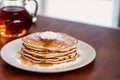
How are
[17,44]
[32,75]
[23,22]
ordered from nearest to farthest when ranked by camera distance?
[32,75] → [17,44] → [23,22]

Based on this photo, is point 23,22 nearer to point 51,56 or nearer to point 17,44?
point 17,44

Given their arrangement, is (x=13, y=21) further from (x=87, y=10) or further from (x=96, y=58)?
(x=87, y=10)

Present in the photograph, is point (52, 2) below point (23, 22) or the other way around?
below

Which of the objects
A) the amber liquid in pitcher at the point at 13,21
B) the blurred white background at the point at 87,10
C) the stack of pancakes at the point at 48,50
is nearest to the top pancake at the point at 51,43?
the stack of pancakes at the point at 48,50

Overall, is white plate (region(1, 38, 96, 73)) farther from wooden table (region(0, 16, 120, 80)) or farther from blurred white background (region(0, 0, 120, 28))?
blurred white background (region(0, 0, 120, 28))

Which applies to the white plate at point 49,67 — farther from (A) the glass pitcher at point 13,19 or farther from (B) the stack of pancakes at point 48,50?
(A) the glass pitcher at point 13,19

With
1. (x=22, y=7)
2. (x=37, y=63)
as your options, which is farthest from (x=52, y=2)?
(x=37, y=63)

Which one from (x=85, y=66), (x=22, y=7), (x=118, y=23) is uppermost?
(x=22, y=7)

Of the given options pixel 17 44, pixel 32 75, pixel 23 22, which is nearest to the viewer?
pixel 32 75

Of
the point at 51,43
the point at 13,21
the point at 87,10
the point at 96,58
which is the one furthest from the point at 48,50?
the point at 87,10
